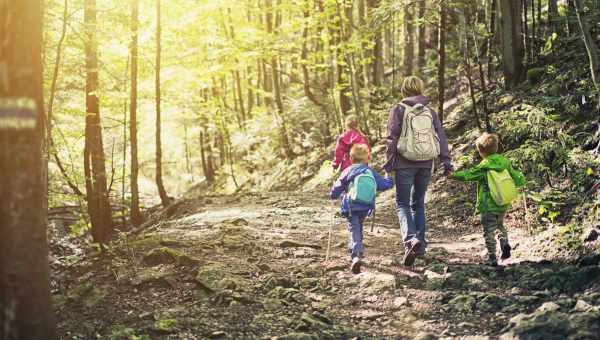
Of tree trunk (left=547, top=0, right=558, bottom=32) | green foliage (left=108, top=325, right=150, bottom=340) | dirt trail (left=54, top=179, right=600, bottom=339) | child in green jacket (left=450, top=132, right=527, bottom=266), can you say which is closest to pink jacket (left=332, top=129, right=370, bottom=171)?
dirt trail (left=54, top=179, right=600, bottom=339)

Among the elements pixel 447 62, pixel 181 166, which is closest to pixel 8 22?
pixel 447 62

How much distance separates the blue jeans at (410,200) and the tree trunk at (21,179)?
412cm

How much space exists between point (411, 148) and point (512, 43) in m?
7.71

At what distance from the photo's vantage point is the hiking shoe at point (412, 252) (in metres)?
6.37

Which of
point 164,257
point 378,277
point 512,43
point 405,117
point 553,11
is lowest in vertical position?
point 378,277

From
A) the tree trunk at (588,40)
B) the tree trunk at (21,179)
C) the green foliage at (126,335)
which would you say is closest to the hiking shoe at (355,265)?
the green foliage at (126,335)

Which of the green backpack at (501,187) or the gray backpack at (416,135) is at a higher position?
the gray backpack at (416,135)

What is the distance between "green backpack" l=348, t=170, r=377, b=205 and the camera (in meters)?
6.37

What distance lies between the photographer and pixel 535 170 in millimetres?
8344

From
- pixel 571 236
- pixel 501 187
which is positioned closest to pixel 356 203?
pixel 501 187

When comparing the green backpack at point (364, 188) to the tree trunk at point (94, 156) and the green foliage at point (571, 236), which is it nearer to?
the green foliage at point (571, 236)

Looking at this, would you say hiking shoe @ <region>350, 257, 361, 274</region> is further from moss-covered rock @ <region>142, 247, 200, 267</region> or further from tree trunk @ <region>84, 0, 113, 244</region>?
tree trunk @ <region>84, 0, 113, 244</region>

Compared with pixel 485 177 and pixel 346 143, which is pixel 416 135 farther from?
pixel 346 143

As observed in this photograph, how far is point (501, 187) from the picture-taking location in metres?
6.12
